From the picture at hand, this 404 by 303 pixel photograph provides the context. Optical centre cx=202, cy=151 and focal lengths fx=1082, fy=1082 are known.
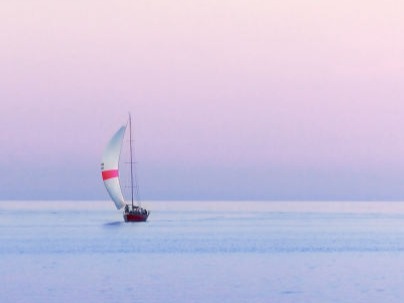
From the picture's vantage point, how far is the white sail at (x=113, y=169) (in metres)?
79.6

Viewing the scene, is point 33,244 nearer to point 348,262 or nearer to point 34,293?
point 348,262

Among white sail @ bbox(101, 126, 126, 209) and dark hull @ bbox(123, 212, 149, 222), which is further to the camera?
white sail @ bbox(101, 126, 126, 209)

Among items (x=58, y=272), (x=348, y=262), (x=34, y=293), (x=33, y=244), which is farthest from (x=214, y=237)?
(x=34, y=293)

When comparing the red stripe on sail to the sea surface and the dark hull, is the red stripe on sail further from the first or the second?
the sea surface

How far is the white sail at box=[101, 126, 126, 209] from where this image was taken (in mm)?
79562

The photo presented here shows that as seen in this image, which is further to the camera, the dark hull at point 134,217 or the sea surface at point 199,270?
the dark hull at point 134,217

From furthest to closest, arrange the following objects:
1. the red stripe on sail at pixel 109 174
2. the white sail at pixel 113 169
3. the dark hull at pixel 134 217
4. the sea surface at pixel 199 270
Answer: the red stripe on sail at pixel 109 174 → the white sail at pixel 113 169 → the dark hull at pixel 134 217 → the sea surface at pixel 199 270

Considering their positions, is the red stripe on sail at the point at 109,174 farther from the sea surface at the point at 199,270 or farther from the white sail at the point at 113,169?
the sea surface at the point at 199,270

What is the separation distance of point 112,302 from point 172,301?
74.7 inches

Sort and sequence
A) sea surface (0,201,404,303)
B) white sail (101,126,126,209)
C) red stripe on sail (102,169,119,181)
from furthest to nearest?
1. red stripe on sail (102,169,119,181)
2. white sail (101,126,126,209)
3. sea surface (0,201,404,303)

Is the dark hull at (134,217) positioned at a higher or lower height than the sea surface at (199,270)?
lower

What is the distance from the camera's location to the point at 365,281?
40.2 meters

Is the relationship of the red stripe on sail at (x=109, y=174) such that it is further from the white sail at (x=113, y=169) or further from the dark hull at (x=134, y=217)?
the dark hull at (x=134, y=217)

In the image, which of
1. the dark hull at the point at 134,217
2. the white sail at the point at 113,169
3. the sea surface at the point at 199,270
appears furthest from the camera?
the white sail at the point at 113,169
